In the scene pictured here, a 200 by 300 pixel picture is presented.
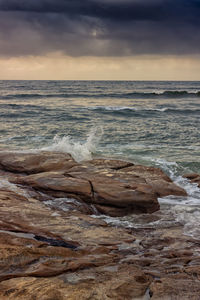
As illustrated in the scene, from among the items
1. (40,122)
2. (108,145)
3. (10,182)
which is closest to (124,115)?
(40,122)

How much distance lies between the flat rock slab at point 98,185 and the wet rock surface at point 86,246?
0.02 m

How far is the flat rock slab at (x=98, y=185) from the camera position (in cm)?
700

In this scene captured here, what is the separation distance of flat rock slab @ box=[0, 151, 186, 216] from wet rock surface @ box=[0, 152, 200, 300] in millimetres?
24

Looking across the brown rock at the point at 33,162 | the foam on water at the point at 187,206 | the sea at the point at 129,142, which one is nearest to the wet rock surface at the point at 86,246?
the foam on water at the point at 187,206

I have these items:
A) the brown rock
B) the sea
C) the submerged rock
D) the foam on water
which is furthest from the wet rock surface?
the submerged rock

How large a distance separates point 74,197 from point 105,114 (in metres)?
22.0

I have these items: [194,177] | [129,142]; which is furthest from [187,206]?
[129,142]

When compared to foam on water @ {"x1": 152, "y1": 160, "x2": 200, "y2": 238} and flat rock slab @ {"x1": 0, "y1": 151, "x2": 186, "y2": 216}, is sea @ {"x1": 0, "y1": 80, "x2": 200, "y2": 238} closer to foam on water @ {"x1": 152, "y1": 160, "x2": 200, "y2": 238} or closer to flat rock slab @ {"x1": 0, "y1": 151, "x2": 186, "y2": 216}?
foam on water @ {"x1": 152, "y1": 160, "x2": 200, "y2": 238}

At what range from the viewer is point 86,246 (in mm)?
4473

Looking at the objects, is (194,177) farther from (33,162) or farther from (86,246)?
(86,246)

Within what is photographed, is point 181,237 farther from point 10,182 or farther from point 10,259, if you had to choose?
point 10,182

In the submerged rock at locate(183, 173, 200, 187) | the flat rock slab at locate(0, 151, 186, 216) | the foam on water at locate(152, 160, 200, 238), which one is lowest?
the foam on water at locate(152, 160, 200, 238)

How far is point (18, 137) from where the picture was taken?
16.9m

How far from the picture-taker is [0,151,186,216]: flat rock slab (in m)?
7.00
